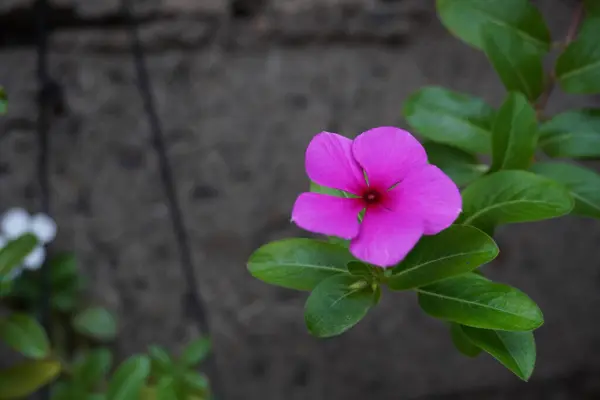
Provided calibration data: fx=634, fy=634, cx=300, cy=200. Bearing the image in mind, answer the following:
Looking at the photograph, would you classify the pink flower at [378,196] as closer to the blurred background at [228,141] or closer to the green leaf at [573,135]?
the green leaf at [573,135]

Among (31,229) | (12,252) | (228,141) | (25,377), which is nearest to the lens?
(12,252)

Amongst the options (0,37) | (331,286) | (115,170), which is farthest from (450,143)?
(0,37)

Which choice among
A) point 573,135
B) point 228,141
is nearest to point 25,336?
point 228,141

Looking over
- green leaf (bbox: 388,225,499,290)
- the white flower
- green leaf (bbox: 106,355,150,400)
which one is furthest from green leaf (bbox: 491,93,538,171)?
the white flower

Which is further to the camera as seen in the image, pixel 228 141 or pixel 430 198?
pixel 228 141

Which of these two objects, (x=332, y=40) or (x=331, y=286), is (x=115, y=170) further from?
(x=331, y=286)

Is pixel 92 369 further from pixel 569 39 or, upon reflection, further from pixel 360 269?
pixel 569 39
